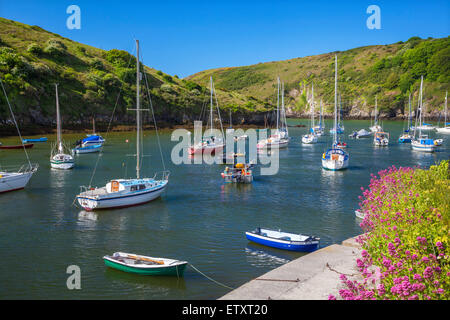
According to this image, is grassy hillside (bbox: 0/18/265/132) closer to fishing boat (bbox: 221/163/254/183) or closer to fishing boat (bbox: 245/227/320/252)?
fishing boat (bbox: 221/163/254/183)

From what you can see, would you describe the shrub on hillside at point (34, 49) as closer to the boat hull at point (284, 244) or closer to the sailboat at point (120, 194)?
the sailboat at point (120, 194)

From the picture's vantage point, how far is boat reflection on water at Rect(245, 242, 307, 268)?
72.3 ft

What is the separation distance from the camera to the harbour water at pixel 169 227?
1955 centimetres

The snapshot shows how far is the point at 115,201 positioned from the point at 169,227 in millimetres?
6428

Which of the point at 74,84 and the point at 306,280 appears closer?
the point at 306,280

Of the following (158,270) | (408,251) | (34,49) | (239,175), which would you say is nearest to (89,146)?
(239,175)

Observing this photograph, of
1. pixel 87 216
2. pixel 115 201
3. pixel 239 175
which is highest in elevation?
pixel 239 175

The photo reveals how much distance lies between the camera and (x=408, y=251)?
1140 cm

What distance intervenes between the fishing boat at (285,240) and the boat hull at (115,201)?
1226 cm

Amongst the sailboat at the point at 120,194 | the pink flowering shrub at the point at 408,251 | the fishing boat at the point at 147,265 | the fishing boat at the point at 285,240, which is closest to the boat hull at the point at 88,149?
the sailboat at the point at 120,194

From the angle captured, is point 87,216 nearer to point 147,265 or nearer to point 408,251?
point 147,265
